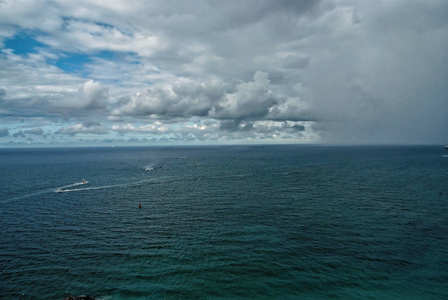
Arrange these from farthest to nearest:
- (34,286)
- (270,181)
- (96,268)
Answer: (270,181) < (96,268) < (34,286)

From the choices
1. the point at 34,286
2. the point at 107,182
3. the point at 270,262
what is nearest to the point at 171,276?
the point at 270,262

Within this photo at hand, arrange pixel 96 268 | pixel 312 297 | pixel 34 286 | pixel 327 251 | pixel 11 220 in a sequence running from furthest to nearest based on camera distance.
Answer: pixel 11 220
pixel 327 251
pixel 96 268
pixel 34 286
pixel 312 297

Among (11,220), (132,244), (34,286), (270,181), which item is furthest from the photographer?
(270,181)

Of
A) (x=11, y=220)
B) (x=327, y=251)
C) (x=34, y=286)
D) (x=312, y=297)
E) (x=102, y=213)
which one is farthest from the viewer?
(x=102, y=213)

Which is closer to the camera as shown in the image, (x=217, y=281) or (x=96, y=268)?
(x=217, y=281)

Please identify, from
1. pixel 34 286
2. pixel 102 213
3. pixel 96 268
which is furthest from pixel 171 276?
pixel 102 213

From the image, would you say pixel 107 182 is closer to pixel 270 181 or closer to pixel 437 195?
pixel 270 181

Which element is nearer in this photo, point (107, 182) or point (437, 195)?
point (437, 195)

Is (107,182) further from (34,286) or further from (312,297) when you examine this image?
(312,297)

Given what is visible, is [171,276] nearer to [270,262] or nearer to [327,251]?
[270,262]
